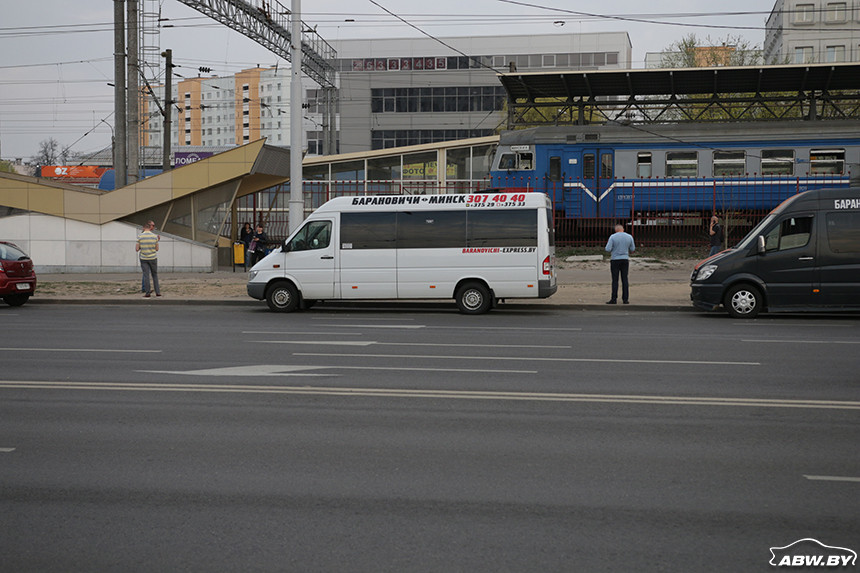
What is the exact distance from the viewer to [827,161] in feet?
96.8

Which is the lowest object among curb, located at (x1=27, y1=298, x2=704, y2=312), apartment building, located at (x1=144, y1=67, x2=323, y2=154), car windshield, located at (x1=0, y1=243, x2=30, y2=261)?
curb, located at (x1=27, y1=298, x2=704, y2=312)

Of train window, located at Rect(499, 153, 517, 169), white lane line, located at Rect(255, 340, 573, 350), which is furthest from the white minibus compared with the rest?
train window, located at Rect(499, 153, 517, 169)

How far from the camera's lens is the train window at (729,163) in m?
29.9

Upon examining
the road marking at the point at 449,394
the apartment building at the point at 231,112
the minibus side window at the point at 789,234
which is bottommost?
the road marking at the point at 449,394

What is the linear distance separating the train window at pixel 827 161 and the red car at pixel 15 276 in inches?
934

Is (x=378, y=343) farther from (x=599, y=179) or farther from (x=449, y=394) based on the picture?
(x=599, y=179)

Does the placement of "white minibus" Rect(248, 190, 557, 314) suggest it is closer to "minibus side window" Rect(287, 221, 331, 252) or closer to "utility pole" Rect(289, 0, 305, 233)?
"minibus side window" Rect(287, 221, 331, 252)

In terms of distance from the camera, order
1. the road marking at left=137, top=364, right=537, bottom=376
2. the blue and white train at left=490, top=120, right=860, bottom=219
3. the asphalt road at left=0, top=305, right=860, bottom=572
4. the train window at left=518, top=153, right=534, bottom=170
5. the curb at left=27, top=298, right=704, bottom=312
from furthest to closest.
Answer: the train window at left=518, top=153, right=534, bottom=170, the blue and white train at left=490, top=120, right=860, bottom=219, the curb at left=27, top=298, right=704, bottom=312, the road marking at left=137, top=364, right=537, bottom=376, the asphalt road at left=0, top=305, right=860, bottom=572

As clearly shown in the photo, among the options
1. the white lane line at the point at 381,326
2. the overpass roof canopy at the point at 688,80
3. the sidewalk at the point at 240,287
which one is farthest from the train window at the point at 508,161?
the white lane line at the point at 381,326

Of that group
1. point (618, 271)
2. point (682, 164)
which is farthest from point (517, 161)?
point (618, 271)

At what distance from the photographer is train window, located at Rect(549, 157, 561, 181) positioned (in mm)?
30625

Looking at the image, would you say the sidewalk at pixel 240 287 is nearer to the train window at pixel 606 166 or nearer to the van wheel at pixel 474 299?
the van wheel at pixel 474 299

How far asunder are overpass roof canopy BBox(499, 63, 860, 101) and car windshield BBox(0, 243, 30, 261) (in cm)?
1857

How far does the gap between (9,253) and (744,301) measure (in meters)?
15.9
